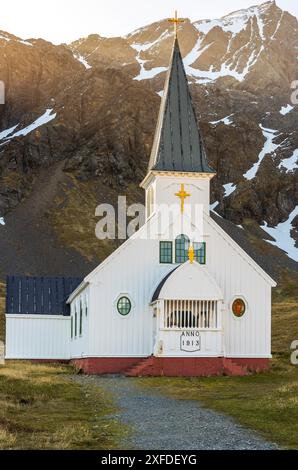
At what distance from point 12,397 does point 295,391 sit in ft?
29.7

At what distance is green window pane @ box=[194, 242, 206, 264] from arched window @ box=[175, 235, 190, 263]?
48 centimetres

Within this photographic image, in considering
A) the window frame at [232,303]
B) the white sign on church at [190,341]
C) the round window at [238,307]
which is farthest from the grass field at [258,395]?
the round window at [238,307]

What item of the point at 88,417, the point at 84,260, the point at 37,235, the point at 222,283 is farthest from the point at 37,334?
the point at 37,235

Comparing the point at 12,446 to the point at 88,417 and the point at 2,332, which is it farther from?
the point at 2,332

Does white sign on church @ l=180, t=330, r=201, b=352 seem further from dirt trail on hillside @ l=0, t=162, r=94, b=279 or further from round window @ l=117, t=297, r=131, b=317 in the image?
dirt trail on hillside @ l=0, t=162, r=94, b=279

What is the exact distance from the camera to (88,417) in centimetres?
1897

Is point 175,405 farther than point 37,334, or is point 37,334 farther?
point 37,334

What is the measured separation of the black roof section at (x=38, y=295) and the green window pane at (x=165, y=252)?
1151 cm

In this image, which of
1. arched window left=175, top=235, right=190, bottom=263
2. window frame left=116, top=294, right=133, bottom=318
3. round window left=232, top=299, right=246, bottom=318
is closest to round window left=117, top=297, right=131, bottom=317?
window frame left=116, top=294, right=133, bottom=318

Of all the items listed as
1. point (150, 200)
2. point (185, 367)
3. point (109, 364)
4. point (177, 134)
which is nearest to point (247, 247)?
point (150, 200)

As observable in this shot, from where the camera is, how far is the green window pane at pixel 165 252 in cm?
3978

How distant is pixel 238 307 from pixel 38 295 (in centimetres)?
1571

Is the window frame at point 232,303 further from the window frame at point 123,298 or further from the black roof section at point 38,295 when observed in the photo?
the black roof section at point 38,295

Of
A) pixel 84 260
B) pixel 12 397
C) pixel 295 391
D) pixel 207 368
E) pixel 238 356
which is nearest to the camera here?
pixel 12 397
